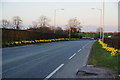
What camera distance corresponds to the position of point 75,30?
103 metres

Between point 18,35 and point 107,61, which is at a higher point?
point 18,35

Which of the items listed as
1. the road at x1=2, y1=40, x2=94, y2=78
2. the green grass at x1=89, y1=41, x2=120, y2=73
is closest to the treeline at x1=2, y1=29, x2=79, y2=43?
the road at x1=2, y1=40, x2=94, y2=78

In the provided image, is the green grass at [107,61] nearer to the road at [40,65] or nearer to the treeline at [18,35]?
the road at [40,65]

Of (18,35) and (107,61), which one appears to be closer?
(107,61)

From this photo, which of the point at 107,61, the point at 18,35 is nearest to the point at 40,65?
the point at 107,61

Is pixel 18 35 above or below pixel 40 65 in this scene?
above

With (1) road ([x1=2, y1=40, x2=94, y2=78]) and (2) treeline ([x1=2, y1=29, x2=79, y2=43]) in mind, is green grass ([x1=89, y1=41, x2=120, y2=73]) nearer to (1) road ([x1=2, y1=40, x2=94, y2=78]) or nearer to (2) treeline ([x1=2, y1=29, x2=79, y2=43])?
(1) road ([x1=2, y1=40, x2=94, y2=78])

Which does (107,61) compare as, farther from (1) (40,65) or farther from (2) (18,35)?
(2) (18,35)

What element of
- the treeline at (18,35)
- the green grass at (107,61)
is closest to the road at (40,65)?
the green grass at (107,61)

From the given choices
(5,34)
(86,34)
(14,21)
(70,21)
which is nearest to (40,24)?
(14,21)

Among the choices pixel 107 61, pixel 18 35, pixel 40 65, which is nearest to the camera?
pixel 40 65

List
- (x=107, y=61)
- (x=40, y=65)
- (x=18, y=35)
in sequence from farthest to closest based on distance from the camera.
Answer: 1. (x=18, y=35)
2. (x=107, y=61)
3. (x=40, y=65)

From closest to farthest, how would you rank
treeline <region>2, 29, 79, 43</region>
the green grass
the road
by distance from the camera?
the road < the green grass < treeline <region>2, 29, 79, 43</region>

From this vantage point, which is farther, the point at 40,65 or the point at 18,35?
the point at 18,35
